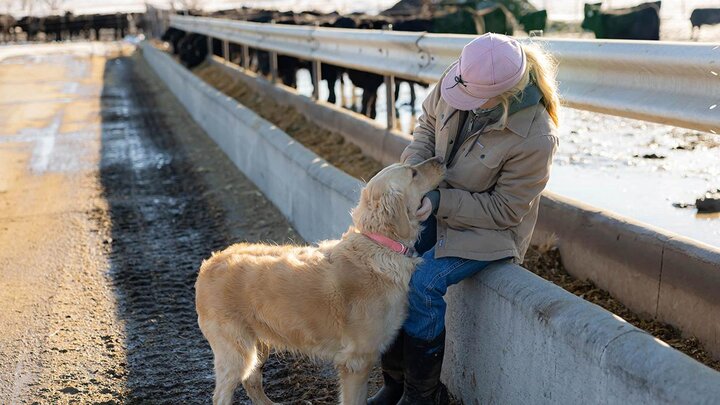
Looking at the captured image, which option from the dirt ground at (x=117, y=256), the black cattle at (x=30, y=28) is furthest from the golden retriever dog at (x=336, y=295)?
the black cattle at (x=30, y=28)

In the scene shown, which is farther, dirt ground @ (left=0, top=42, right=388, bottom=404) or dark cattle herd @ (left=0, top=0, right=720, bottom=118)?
dark cattle herd @ (left=0, top=0, right=720, bottom=118)

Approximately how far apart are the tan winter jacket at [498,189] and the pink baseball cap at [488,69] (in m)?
0.15

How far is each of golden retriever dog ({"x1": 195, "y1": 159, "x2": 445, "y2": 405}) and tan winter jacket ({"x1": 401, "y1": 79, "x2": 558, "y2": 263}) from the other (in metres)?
0.15

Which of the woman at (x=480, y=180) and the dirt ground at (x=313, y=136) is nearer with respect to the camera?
the woman at (x=480, y=180)

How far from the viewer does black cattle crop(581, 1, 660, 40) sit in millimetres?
18955

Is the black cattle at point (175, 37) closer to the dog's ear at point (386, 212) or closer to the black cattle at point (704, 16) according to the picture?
the black cattle at point (704, 16)

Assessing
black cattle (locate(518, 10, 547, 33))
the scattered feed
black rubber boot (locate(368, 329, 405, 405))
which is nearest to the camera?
the scattered feed

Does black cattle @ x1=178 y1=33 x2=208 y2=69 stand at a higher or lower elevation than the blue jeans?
higher

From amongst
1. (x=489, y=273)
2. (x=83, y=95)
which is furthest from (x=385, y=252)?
(x=83, y=95)

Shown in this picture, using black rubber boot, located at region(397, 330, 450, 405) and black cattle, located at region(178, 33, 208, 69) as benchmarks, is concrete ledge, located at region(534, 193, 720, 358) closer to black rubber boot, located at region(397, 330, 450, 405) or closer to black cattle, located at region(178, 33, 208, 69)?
black rubber boot, located at region(397, 330, 450, 405)

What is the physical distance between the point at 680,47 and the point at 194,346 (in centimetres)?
322

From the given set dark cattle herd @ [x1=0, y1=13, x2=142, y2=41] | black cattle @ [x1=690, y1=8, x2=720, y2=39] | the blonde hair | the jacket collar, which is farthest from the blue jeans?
dark cattle herd @ [x1=0, y1=13, x2=142, y2=41]

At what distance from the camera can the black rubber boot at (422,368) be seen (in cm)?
384

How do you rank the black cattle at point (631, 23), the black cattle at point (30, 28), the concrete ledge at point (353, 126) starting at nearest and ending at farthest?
1. the concrete ledge at point (353, 126)
2. the black cattle at point (631, 23)
3. the black cattle at point (30, 28)
